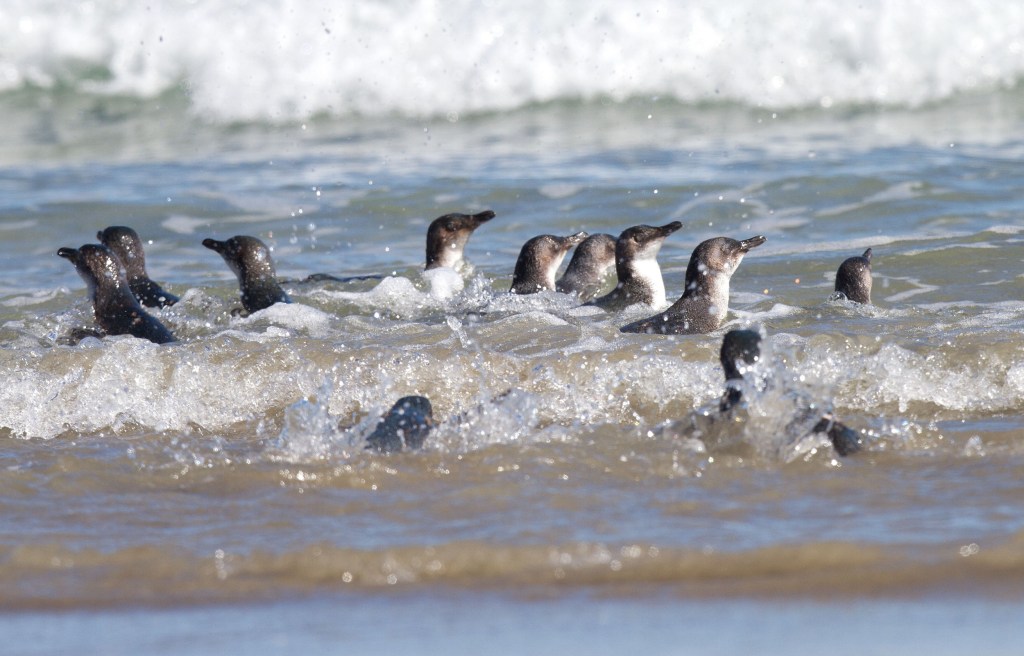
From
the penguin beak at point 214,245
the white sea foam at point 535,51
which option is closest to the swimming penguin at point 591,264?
the penguin beak at point 214,245

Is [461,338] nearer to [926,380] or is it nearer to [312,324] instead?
[312,324]

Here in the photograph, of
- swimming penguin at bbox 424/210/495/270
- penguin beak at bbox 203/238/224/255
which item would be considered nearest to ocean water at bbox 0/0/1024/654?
swimming penguin at bbox 424/210/495/270

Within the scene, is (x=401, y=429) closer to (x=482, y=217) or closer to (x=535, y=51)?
(x=482, y=217)

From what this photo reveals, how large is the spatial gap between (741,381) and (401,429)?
114cm

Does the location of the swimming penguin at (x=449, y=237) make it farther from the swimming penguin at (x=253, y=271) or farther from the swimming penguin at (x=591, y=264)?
the swimming penguin at (x=253, y=271)

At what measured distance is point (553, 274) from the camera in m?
8.11

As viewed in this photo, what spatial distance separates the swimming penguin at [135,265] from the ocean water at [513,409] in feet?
0.54

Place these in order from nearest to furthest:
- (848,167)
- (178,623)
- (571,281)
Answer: (178,623), (571,281), (848,167)

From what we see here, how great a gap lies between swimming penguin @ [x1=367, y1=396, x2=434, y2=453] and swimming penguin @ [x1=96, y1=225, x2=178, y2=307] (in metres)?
3.47

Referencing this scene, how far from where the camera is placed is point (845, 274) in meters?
7.25

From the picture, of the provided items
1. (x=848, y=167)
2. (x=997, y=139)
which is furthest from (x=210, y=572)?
(x=997, y=139)

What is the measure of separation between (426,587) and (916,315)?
13.2 ft

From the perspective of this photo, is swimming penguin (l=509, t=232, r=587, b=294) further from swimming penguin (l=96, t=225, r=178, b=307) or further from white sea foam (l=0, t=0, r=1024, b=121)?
white sea foam (l=0, t=0, r=1024, b=121)

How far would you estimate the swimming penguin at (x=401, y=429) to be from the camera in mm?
4590
